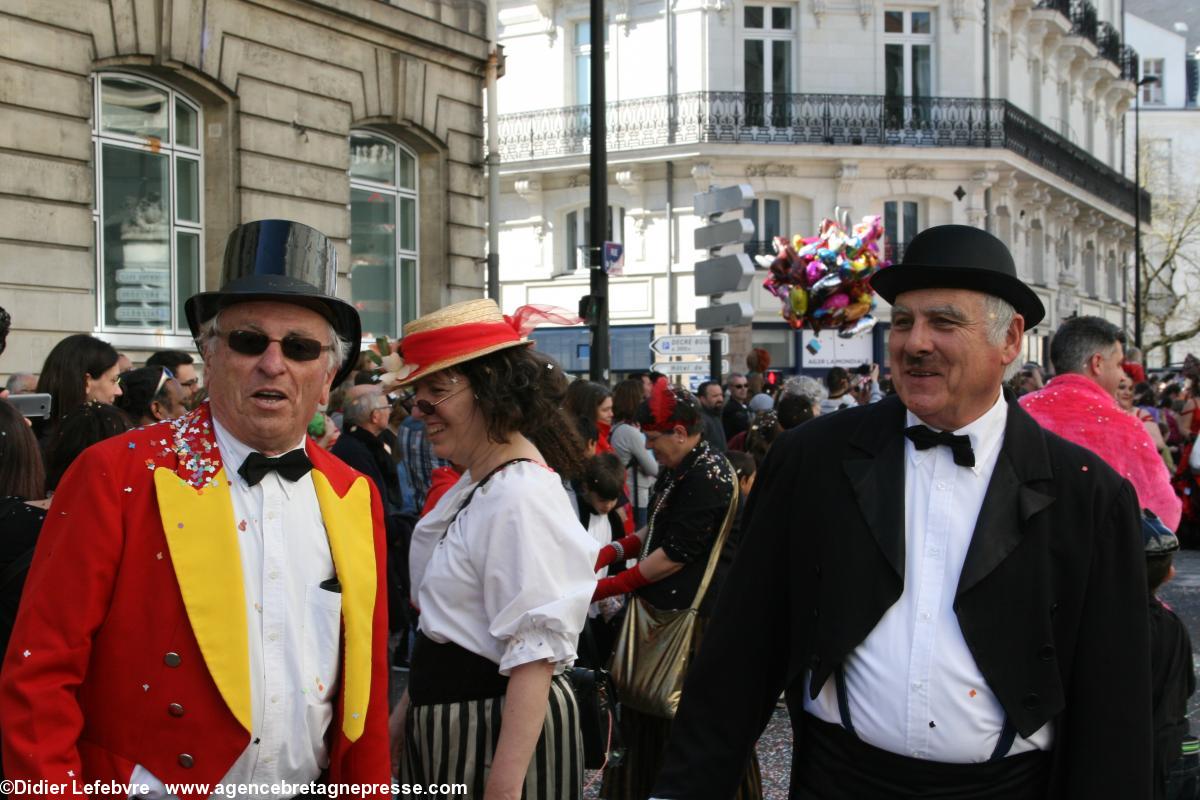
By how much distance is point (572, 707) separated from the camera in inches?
133

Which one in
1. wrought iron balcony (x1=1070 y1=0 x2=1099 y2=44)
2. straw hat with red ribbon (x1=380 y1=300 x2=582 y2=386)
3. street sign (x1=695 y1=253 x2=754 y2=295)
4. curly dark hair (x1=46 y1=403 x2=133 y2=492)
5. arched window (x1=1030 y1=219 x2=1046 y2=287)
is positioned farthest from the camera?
wrought iron balcony (x1=1070 y1=0 x2=1099 y2=44)

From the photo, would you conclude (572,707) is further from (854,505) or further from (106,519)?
(106,519)

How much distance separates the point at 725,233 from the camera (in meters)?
13.7

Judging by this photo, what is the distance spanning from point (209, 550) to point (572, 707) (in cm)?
118

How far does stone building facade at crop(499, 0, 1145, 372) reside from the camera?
31.2 m

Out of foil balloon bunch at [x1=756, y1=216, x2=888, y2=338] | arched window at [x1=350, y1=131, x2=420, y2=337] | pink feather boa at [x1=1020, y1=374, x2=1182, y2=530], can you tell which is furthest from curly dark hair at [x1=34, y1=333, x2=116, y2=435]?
foil balloon bunch at [x1=756, y1=216, x2=888, y2=338]

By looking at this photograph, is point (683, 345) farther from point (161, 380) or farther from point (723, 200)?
point (161, 380)

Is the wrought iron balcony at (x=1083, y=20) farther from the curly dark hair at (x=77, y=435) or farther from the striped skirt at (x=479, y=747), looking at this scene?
the striped skirt at (x=479, y=747)

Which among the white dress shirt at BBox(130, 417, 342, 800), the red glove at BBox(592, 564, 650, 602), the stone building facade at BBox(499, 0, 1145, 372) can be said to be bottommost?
the red glove at BBox(592, 564, 650, 602)

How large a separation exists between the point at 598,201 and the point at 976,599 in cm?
1145

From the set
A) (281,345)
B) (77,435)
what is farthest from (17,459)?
(281,345)

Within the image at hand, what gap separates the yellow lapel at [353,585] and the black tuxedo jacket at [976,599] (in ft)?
2.30

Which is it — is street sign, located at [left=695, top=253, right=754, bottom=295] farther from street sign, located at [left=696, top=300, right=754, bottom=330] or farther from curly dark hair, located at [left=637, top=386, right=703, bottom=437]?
curly dark hair, located at [left=637, top=386, right=703, bottom=437]

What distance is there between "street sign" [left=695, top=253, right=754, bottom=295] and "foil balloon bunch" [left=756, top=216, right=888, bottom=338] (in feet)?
15.4
